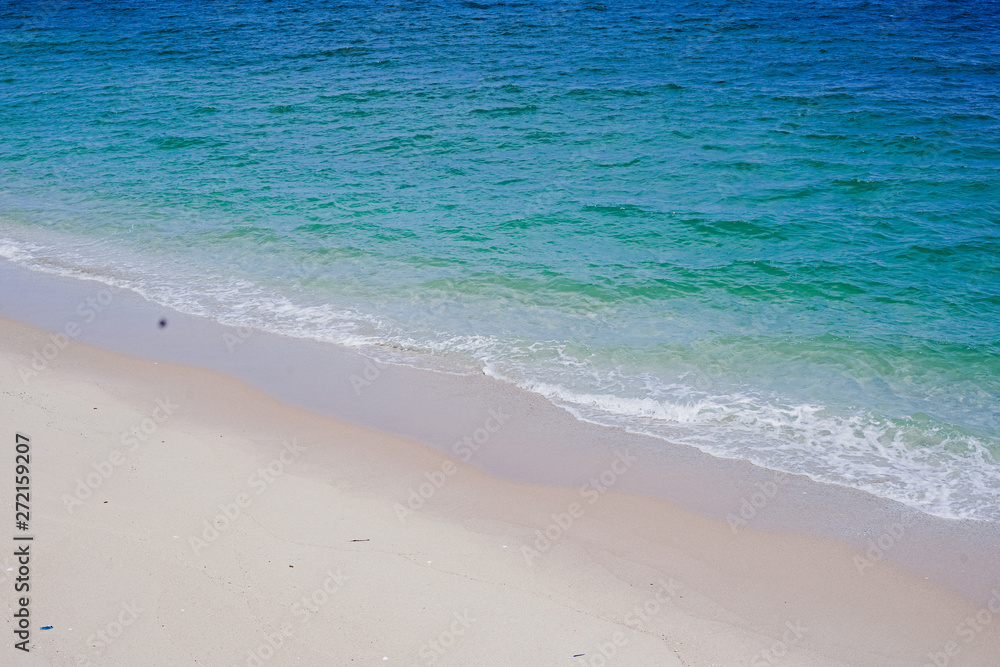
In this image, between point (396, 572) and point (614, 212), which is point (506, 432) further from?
point (614, 212)

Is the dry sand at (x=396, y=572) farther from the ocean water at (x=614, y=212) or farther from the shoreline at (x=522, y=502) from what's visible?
the ocean water at (x=614, y=212)

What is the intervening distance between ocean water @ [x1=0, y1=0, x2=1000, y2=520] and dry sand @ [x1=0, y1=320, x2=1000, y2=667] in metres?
1.57

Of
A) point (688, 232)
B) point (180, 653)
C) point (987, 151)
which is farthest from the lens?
point (987, 151)

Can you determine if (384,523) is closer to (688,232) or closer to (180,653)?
(180,653)

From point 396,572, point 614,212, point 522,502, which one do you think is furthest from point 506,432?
point 614,212

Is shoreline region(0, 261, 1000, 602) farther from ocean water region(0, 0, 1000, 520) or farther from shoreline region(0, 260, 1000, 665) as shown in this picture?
ocean water region(0, 0, 1000, 520)

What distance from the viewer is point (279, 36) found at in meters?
26.9

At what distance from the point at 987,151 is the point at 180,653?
52.1 feet

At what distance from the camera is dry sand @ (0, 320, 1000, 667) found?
17.9 feet

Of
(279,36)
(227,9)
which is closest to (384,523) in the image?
(279,36)

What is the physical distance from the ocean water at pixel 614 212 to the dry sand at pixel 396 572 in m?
1.57

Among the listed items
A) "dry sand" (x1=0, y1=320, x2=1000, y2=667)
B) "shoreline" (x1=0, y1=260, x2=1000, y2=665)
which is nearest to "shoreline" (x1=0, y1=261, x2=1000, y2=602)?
"shoreline" (x1=0, y1=260, x2=1000, y2=665)

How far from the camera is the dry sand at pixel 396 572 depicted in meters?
5.45

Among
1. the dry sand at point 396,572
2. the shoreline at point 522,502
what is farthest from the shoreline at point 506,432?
the dry sand at point 396,572
